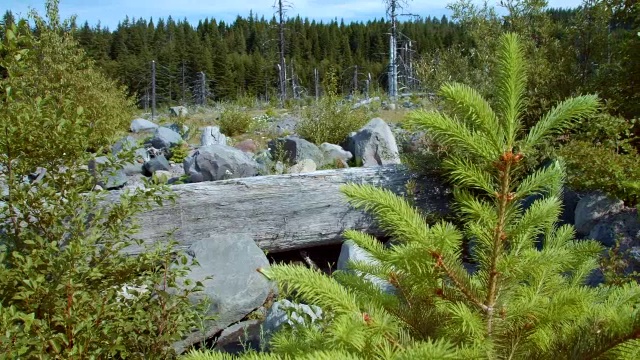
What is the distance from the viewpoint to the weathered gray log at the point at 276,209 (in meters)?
5.75

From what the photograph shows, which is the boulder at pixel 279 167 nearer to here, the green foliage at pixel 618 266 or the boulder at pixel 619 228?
the boulder at pixel 619 228

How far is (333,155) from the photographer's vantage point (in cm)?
893

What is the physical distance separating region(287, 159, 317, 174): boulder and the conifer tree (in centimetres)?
609

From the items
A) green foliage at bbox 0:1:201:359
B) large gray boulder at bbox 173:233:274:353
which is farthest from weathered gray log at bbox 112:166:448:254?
green foliage at bbox 0:1:201:359

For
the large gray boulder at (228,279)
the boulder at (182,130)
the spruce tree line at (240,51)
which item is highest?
the spruce tree line at (240,51)

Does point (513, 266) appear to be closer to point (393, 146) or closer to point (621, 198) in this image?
point (621, 198)

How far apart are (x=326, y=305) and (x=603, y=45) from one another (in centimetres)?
634

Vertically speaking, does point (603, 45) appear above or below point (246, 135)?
above

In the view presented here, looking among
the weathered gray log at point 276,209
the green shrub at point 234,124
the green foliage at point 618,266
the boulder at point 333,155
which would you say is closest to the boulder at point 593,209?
the green foliage at point 618,266

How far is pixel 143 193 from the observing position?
304 centimetres

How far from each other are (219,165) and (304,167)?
3.64 feet

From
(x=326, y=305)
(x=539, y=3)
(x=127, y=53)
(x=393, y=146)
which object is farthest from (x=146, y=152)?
(x=127, y=53)

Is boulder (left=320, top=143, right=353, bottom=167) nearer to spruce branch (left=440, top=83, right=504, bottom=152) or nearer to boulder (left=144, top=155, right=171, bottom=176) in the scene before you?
boulder (left=144, top=155, right=171, bottom=176)

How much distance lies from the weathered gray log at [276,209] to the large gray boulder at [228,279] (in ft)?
1.28
